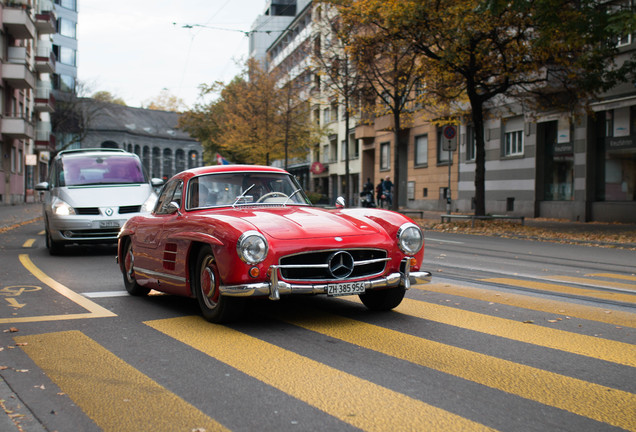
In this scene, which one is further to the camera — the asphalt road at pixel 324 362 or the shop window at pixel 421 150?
the shop window at pixel 421 150

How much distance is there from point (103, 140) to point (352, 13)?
93.1 metres

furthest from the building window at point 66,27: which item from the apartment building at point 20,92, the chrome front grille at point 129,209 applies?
the chrome front grille at point 129,209

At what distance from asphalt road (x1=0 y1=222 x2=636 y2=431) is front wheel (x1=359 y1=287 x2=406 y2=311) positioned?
14 cm

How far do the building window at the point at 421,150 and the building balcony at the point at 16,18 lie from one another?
84.7ft

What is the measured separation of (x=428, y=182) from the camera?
37844 mm

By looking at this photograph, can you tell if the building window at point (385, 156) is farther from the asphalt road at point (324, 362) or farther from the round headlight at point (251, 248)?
the round headlight at point (251, 248)

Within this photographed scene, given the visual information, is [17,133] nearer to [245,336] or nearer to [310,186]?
[310,186]

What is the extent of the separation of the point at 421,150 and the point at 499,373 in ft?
116

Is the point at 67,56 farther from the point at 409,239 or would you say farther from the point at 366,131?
the point at 409,239

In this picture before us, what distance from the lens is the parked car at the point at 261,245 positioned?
18.2 feet

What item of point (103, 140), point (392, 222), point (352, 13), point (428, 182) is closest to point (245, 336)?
point (392, 222)

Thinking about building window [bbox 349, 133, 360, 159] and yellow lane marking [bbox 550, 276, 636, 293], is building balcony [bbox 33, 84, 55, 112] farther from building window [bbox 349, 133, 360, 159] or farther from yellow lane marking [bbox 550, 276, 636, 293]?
yellow lane marking [bbox 550, 276, 636, 293]

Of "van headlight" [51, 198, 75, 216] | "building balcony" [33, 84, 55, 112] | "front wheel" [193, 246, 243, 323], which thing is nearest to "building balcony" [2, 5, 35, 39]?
"building balcony" [33, 84, 55, 112]

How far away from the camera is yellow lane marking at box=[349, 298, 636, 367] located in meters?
4.93
